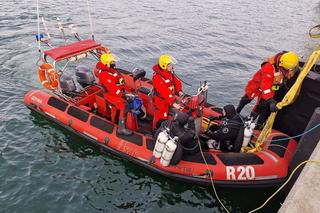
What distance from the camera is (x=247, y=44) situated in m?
15.3

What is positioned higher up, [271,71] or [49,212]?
[271,71]

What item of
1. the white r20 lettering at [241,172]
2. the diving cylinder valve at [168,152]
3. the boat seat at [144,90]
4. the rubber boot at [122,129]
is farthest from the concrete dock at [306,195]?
the boat seat at [144,90]

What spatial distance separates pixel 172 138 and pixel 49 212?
2.56 meters

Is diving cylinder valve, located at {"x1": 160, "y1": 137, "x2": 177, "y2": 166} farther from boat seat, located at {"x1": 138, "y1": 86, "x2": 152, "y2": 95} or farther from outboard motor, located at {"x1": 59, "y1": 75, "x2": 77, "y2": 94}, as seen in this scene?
outboard motor, located at {"x1": 59, "y1": 75, "x2": 77, "y2": 94}

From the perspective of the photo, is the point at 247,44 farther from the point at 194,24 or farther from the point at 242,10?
the point at 242,10

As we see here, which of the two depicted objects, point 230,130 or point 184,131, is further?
point 230,130

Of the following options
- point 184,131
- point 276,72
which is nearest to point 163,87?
point 184,131

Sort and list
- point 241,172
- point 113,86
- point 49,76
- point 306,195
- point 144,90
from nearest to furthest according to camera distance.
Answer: point 306,195 → point 241,172 → point 113,86 → point 49,76 → point 144,90

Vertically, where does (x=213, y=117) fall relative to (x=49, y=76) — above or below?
below

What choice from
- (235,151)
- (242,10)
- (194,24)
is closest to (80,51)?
(235,151)

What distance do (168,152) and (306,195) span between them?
256 centimetres

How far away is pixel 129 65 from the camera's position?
39.5 ft

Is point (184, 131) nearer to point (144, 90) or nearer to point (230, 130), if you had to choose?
point (230, 130)

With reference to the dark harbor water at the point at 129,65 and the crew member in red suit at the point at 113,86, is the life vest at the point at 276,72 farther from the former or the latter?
the crew member in red suit at the point at 113,86
